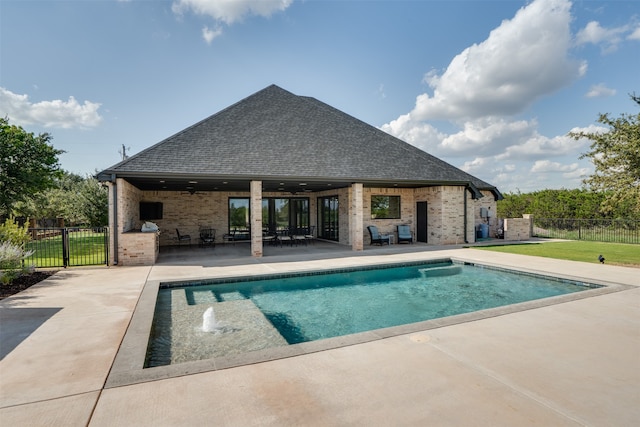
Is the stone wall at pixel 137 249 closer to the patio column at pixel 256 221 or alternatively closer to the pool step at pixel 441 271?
the patio column at pixel 256 221

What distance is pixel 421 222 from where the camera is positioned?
56.7 feet

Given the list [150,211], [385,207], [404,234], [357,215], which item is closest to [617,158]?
[404,234]

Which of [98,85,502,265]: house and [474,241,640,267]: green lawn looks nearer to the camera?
[474,241,640,267]: green lawn

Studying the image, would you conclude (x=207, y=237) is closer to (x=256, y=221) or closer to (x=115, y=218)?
(x=256, y=221)

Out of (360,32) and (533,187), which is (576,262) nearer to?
(360,32)

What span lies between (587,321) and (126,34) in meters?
16.9

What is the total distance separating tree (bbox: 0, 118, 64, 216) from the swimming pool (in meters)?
15.9

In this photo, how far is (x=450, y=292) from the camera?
26.9 ft

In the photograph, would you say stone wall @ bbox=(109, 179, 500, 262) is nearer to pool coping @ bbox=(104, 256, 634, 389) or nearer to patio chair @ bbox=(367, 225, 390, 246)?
patio chair @ bbox=(367, 225, 390, 246)

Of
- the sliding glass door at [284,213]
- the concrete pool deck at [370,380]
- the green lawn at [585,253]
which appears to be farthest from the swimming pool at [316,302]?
the sliding glass door at [284,213]

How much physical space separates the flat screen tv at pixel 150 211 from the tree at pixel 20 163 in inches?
293

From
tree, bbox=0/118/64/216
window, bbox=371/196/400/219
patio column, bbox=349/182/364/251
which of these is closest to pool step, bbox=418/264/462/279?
patio column, bbox=349/182/364/251

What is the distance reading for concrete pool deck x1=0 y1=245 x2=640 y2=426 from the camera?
8.60ft

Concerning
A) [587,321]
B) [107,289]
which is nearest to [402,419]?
[587,321]
